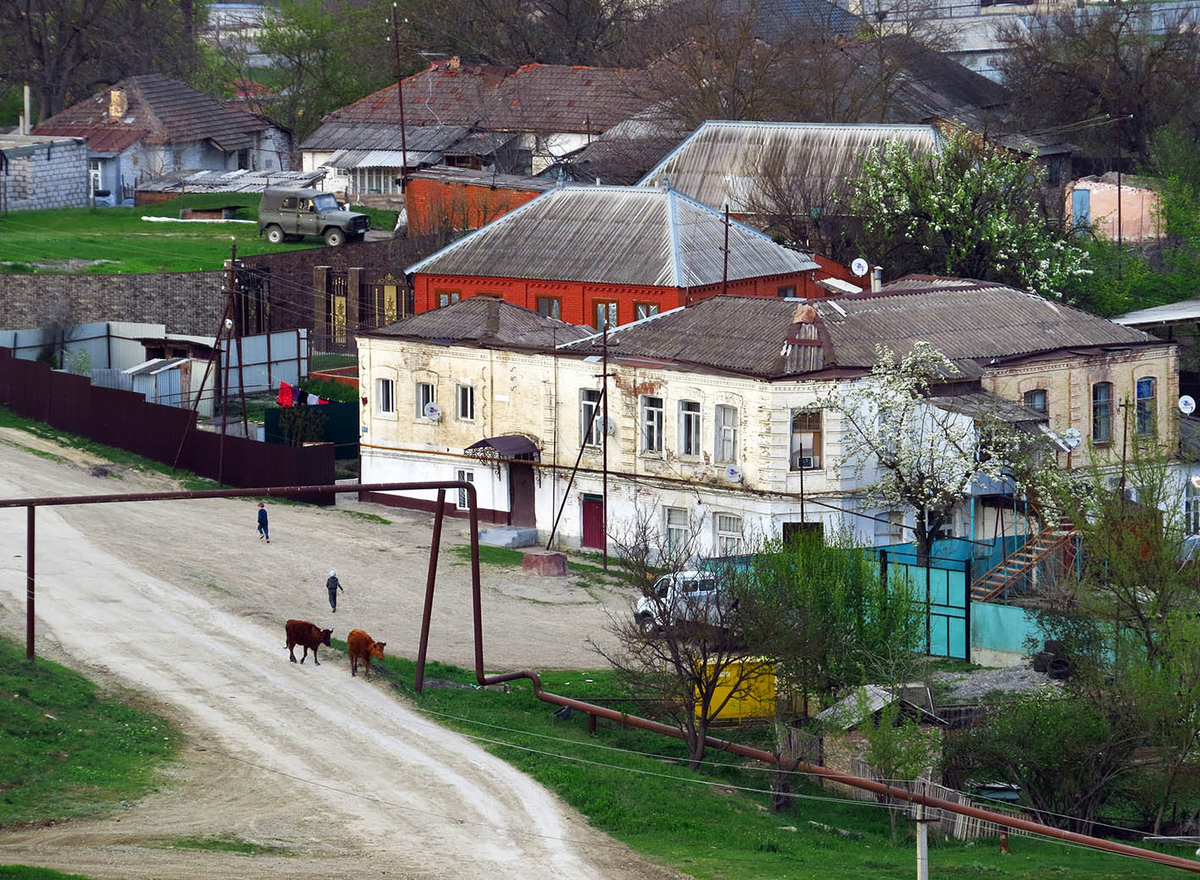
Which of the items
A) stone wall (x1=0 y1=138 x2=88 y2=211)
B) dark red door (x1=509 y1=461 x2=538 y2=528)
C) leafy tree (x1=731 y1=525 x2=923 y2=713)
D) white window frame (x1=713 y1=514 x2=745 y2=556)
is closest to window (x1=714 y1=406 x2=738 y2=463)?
white window frame (x1=713 y1=514 x2=745 y2=556)

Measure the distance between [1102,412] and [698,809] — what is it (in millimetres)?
25402

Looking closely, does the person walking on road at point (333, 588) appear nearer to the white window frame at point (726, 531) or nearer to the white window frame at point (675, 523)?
the white window frame at point (675, 523)

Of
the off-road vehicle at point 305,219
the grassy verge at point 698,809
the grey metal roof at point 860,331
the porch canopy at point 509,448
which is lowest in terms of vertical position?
the grassy verge at point 698,809

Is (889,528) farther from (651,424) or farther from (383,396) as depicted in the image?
(383,396)

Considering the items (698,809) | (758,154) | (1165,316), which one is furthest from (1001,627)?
(758,154)

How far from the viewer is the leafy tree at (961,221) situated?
2554 inches

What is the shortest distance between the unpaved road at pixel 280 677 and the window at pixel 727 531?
137 inches

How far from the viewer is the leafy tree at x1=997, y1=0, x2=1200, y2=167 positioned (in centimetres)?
9712

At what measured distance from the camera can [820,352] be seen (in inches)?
1909

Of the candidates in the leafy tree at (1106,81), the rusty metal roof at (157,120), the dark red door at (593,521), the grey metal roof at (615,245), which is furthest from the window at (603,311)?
the leafy tree at (1106,81)

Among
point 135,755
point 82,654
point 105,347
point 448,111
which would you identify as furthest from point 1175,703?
point 448,111

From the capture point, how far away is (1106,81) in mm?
98812

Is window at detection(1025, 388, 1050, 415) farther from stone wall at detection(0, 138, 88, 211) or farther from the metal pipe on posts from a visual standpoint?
stone wall at detection(0, 138, 88, 211)

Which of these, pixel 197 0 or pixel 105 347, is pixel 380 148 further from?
pixel 197 0
